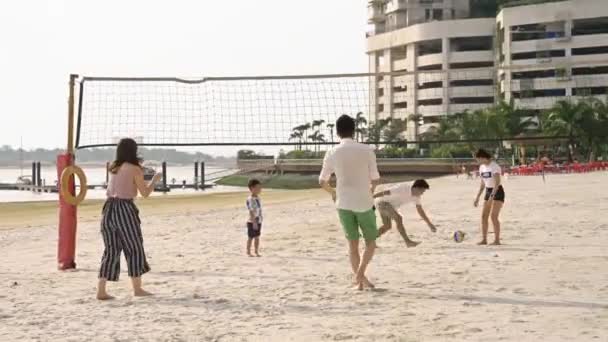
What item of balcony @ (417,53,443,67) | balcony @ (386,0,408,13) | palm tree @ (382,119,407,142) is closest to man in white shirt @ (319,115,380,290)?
palm tree @ (382,119,407,142)

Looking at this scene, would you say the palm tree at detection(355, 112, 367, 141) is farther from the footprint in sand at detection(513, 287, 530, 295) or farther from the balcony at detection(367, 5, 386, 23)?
the balcony at detection(367, 5, 386, 23)

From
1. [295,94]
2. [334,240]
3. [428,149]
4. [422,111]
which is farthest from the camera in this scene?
[422,111]

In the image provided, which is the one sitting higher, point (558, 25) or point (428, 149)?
point (558, 25)

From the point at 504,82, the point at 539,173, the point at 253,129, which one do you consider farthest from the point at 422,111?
the point at 253,129

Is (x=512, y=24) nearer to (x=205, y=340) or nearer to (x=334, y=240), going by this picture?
(x=334, y=240)

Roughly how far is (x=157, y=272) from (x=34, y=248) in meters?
3.84

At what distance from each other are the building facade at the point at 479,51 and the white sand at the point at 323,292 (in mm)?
59476

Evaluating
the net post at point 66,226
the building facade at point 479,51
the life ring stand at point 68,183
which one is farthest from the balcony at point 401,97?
the life ring stand at point 68,183

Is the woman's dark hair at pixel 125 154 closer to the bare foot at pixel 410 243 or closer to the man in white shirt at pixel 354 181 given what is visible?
the man in white shirt at pixel 354 181

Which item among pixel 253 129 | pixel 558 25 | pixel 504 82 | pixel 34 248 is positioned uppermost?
pixel 558 25

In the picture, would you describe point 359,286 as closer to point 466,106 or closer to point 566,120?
point 566,120

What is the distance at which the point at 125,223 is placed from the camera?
706 centimetres

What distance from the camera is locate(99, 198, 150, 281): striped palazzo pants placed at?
705 centimetres

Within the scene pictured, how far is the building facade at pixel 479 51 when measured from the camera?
77.6 metres
